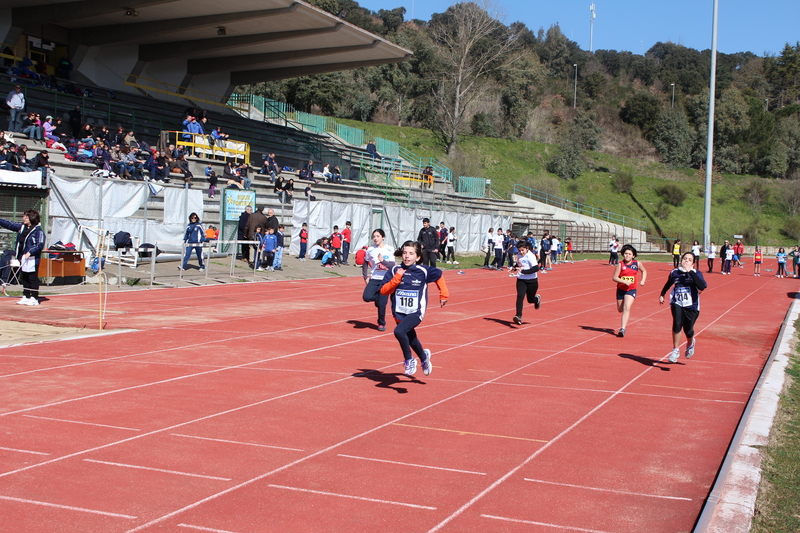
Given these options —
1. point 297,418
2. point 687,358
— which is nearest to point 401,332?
point 297,418

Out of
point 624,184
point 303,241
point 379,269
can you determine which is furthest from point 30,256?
point 624,184

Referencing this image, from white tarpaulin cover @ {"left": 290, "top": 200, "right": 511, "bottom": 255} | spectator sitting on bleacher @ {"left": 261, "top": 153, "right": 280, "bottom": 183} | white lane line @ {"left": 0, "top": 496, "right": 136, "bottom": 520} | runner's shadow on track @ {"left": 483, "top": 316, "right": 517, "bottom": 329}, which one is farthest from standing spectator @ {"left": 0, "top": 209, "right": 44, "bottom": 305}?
spectator sitting on bleacher @ {"left": 261, "top": 153, "right": 280, "bottom": 183}

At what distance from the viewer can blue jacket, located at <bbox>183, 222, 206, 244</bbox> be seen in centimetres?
2347

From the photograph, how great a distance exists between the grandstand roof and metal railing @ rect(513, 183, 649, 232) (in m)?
23.6

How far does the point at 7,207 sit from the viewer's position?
18703mm

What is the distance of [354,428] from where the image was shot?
7.41 metres

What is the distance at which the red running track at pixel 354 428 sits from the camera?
17.3 ft

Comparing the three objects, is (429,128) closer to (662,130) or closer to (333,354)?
(662,130)

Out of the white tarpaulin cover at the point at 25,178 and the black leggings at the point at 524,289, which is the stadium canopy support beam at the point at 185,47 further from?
the black leggings at the point at 524,289

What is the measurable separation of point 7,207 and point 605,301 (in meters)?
16.5

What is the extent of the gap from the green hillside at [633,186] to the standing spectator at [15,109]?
42576 millimetres

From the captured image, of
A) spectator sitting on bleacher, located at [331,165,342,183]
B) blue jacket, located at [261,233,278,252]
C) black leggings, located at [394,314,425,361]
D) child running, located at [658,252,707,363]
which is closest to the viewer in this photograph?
black leggings, located at [394,314,425,361]

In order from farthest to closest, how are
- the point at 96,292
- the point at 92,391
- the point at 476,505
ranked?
the point at 96,292, the point at 92,391, the point at 476,505

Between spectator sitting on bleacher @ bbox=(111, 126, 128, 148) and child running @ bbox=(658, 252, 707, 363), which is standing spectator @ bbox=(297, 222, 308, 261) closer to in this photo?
spectator sitting on bleacher @ bbox=(111, 126, 128, 148)
